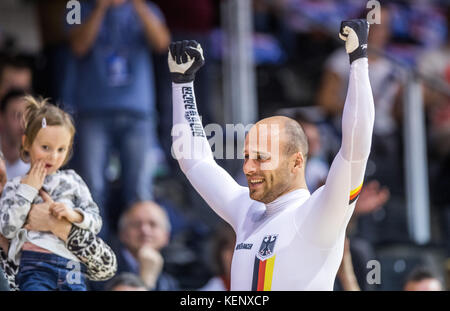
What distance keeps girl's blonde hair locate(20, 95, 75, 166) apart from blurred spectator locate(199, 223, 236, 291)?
186 centimetres

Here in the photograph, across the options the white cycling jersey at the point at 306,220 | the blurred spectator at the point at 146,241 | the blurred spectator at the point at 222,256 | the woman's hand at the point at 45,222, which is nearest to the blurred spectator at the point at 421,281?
the blurred spectator at the point at 222,256

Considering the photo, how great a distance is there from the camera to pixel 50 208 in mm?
4535

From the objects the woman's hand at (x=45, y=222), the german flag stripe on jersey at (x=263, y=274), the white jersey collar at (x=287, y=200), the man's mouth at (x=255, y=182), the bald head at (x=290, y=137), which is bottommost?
the german flag stripe on jersey at (x=263, y=274)

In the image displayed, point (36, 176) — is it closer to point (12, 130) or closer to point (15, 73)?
point (12, 130)

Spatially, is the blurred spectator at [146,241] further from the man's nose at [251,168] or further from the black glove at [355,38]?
the black glove at [355,38]

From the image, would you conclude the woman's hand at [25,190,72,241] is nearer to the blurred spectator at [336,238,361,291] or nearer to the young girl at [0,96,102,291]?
the young girl at [0,96,102,291]

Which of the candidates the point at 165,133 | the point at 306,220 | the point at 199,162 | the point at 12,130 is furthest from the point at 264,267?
the point at 165,133

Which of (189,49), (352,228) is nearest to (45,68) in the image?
(352,228)

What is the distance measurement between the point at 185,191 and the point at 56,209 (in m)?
2.95

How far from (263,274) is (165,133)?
3.29 meters

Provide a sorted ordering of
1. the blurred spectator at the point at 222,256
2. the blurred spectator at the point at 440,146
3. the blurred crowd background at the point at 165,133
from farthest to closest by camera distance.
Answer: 1. the blurred spectator at the point at 440,146
2. the blurred spectator at the point at 222,256
3. the blurred crowd background at the point at 165,133

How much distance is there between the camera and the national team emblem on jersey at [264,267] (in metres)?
4.09

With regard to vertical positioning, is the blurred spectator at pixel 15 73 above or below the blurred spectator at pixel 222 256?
above
